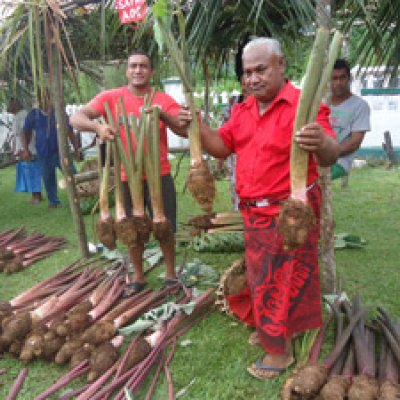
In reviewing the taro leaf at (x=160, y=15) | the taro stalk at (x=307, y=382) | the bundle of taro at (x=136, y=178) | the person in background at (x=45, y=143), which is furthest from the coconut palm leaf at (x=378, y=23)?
the person in background at (x=45, y=143)

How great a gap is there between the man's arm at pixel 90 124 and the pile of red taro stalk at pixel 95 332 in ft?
3.80

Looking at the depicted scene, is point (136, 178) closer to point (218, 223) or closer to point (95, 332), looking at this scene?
point (95, 332)

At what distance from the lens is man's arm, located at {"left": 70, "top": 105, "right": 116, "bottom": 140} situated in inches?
116

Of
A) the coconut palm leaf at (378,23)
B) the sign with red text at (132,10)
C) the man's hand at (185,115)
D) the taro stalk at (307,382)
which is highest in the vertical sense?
the sign with red text at (132,10)

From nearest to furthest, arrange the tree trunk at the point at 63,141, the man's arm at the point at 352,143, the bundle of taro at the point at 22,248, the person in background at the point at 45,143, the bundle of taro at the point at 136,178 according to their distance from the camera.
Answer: the bundle of taro at the point at 136,178
the man's arm at the point at 352,143
the tree trunk at the point at 63,141
the bundle of taro at the point at 22,248
the person in background at the point at 45,143

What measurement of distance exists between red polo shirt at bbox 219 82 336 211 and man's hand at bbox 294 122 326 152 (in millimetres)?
273

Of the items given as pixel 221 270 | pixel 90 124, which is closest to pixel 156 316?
pixel 221 270

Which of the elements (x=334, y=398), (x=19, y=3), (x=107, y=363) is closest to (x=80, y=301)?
(x=107, y=363)

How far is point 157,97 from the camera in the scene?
133 inches

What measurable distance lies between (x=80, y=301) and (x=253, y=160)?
1769 mm

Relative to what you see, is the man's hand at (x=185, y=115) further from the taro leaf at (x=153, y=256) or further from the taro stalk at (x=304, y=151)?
the taro leaf at (x=153, y=256)

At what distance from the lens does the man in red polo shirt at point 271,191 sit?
7.18 ft

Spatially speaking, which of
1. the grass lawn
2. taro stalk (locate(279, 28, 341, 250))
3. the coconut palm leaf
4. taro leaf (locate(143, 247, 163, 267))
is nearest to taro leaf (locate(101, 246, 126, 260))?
taro leaf (locate(143, 247, 163, 267))

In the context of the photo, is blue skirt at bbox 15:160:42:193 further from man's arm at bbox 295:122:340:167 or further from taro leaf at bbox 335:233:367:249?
man's arm at bbox 295:122:340:167
